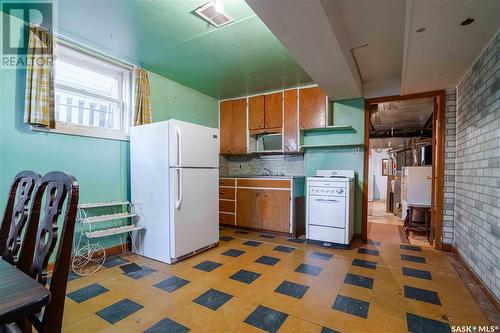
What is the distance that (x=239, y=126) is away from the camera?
4578mm

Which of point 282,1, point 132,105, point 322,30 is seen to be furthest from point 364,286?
point 132,105

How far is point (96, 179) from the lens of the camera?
284 cm

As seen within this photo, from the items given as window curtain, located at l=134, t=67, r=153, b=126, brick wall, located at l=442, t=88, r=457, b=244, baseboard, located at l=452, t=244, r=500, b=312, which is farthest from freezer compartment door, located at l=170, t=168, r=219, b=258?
brick wall, located at l=442, t=88, r=457, b=244

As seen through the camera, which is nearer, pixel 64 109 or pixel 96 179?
pixel 64 109

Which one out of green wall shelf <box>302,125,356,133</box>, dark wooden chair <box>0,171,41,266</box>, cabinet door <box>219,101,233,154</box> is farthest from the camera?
cabinet door <box>219,101,233,154</box>

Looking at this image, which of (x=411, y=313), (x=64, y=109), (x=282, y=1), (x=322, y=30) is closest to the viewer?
(x=282, y=1)

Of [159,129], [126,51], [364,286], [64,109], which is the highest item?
[126,51]

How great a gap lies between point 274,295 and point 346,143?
2602 mm

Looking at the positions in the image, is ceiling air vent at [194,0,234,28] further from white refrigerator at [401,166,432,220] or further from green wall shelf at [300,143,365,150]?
white refrigerator at [401,166,432,220]

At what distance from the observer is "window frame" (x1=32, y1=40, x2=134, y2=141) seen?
2.60 meters

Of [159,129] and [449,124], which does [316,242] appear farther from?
[159,129]

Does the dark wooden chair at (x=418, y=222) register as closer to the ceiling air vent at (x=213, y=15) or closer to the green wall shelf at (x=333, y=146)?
the green wall shelf at (x=333, y=146)

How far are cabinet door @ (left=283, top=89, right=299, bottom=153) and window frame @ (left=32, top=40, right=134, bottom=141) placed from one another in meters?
2.35

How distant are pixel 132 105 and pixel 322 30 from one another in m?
2.50
